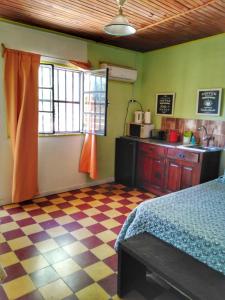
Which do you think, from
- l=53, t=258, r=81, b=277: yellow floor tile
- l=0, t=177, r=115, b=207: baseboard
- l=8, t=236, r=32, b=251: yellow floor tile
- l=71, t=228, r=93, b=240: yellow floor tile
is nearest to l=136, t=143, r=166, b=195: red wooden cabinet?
l=0, t=177, r=115, b=207: baseboard

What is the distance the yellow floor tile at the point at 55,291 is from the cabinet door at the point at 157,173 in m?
2.37

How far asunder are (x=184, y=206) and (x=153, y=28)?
2.63m

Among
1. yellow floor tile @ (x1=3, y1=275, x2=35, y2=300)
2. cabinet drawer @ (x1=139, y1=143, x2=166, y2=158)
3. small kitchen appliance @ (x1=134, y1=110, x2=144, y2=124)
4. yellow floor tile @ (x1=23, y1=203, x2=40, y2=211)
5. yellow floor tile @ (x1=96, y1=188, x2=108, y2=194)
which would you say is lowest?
yellow floor tile @ (x1=3, y1=275, x2=35, y2=300)

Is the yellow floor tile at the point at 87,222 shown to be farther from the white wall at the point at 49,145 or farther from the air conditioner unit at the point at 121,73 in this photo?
the air conditioner unit at the point at 121,73

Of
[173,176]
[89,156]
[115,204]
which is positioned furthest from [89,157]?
[173,176]

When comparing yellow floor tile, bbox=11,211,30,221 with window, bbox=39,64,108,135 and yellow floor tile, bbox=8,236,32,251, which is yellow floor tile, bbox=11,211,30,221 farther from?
window, bbox=39,64,108,135

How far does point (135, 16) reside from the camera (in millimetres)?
2986

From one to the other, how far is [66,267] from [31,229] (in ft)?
2.80

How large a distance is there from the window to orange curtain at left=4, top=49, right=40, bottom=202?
285 millimetres

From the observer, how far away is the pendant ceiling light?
6.73 feet

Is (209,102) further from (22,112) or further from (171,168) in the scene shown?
(22,112)

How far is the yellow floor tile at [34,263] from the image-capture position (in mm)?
2122

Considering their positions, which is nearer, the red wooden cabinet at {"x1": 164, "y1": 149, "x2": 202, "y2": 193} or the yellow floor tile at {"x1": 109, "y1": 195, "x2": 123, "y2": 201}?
the red wooden cabinet at {"x1": 164, "y1": 149, "x2": 202, "y2": 193}

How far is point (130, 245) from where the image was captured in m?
1.71
